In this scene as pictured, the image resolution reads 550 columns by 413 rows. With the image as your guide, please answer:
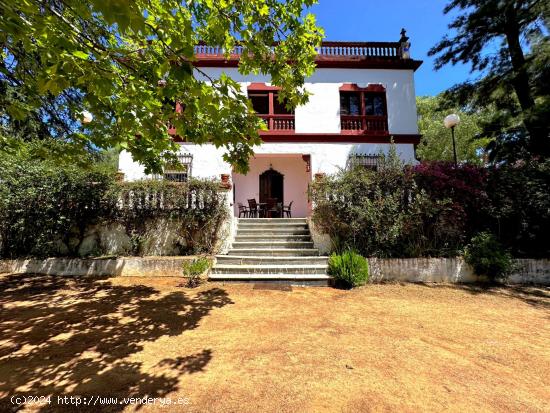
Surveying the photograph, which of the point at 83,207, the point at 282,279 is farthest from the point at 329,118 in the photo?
the point at 83,207

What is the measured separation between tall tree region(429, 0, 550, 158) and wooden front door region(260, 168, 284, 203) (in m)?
7.74

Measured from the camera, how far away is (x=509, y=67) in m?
10.2

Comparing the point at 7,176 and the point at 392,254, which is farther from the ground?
the point at 7,176

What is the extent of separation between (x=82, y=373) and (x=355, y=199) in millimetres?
6334

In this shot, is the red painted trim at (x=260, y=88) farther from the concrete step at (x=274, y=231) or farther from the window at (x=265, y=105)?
the concrete step at (x=274, y=231)

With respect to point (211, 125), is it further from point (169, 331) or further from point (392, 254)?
point (392, 254)

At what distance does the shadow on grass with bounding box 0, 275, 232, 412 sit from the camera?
271 cm

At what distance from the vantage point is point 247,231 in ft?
30.2

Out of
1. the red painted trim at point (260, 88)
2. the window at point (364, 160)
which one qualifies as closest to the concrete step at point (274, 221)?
the window at point (364, 160)

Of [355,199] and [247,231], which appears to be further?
[247,231]

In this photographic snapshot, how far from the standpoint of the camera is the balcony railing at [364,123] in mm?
12273

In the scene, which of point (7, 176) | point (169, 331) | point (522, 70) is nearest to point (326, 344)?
point (169, 331)

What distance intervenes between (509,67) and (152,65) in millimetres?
12380

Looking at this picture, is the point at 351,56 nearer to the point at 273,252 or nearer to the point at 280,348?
the point at 273,252
